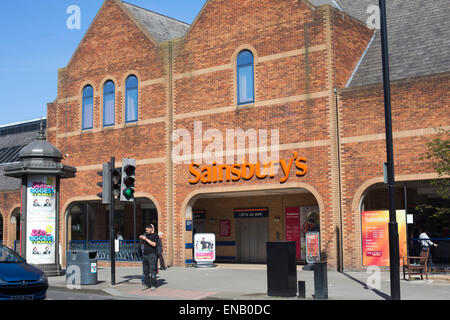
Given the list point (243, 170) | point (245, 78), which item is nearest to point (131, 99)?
point (245, 78)

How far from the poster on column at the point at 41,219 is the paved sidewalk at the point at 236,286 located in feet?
3.39

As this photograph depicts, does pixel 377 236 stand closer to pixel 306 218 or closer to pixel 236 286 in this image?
pixel 306 218

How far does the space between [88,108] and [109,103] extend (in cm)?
159

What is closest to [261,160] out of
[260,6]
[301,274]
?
[301,274]

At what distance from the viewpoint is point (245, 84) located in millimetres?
23391

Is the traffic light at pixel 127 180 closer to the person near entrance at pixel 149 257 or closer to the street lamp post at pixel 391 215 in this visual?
the person near entrance at pixel 149 257

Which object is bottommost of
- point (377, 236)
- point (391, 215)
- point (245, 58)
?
point (377, 236)

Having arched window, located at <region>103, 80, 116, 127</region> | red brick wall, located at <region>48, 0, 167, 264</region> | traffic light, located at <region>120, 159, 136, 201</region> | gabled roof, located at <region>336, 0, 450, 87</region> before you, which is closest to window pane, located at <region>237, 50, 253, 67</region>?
red brick wall, located at <region>48, 0, 167, 264</region>

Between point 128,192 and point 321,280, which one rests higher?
point 128,192

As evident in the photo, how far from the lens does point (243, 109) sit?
910 inches

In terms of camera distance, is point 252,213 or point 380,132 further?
point 252,213

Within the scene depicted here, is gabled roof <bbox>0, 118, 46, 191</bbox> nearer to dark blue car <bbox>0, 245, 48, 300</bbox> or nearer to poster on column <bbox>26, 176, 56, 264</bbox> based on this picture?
poster on column <bbox>26, 176, 56, 264</bbox>

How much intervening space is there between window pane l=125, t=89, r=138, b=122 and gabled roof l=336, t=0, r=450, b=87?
393 inches

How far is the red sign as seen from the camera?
Result: 28.6 metres
